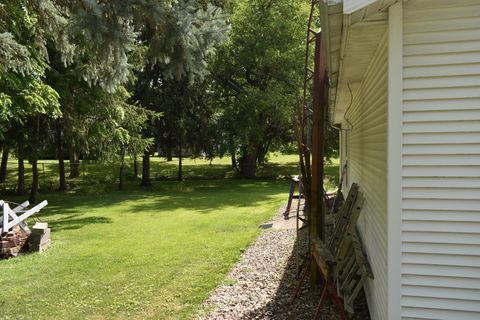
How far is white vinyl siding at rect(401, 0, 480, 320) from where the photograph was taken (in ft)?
10.9

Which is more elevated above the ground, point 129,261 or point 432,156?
point 432,156

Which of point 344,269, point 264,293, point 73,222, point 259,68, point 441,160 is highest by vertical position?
point 259,68

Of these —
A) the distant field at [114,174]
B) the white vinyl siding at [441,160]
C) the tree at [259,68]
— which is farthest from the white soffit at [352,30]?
the tree at [259,68]

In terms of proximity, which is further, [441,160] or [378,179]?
[378,179]

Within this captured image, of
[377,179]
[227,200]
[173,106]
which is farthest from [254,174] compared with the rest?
[377,179]

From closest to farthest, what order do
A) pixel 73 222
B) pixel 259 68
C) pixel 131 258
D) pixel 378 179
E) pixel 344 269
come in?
pixel 378 179
pixel 344 269
pixel 131 258
pixel 73 222
pixel 259 68

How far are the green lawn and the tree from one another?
6711mm

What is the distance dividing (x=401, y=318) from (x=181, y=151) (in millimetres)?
21961

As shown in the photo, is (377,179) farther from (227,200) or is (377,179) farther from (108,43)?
(227,200)

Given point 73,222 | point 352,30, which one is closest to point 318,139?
point 352,30

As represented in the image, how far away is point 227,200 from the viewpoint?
18.1 m

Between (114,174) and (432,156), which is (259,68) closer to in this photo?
(114,174)

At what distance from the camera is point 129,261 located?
27.5 ft

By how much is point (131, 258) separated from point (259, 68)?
19.4m
